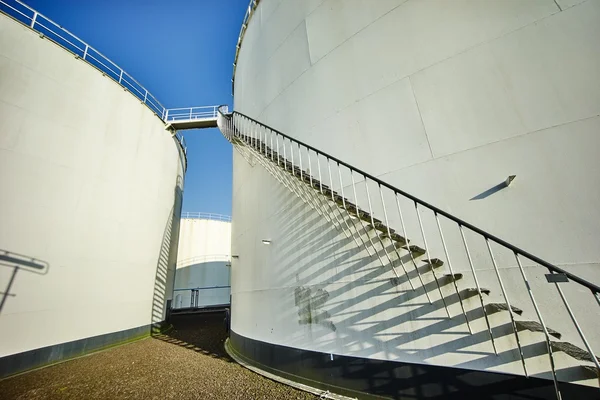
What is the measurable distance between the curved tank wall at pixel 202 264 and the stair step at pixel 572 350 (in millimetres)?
17998

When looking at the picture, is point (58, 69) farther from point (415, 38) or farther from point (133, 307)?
point (415, 38)

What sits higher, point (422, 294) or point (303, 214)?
point (303, 214)

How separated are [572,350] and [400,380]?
179 cm

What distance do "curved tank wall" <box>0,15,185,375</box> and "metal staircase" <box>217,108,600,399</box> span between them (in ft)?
19.7

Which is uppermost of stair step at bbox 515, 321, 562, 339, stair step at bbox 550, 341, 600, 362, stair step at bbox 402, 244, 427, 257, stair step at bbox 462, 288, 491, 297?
stair step at bbox 402, 244, 427, 257

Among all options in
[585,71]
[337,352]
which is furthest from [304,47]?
[337,352]

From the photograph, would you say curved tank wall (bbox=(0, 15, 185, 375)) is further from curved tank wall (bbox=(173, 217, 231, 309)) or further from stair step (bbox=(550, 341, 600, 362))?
stair step (bbox=(550, 341, 600, 362))

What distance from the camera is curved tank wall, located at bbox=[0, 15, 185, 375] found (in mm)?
5324

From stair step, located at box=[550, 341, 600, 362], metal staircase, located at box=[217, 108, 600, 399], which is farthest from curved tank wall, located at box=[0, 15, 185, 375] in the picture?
stair step, located at box=[550, 341, 600, 362]

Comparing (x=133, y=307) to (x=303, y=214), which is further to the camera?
(x=133, y=307)

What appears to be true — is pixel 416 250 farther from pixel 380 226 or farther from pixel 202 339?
pixel 202 339

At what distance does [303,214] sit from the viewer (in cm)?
473

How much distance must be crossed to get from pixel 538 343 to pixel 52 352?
911 cm

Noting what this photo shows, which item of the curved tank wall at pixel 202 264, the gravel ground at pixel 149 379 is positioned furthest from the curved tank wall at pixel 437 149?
the curved tank wall at pixel 202 264
